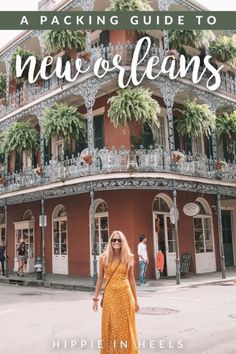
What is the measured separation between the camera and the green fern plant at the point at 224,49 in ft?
59.5

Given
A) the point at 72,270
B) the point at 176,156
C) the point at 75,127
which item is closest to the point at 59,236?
the point at 72,270

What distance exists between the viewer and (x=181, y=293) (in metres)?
12.1

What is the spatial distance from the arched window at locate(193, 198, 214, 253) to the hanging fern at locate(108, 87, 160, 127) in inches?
232

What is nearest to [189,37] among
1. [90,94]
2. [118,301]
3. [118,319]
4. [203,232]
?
[90,94]

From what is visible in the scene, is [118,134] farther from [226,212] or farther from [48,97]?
[226,212]

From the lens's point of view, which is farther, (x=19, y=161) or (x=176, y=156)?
(x=19, y=161)

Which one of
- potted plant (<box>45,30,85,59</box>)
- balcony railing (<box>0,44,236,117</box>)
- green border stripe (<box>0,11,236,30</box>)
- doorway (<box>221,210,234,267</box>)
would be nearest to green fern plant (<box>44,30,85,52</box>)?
potted plant (<box>45,30,85,59</box>)

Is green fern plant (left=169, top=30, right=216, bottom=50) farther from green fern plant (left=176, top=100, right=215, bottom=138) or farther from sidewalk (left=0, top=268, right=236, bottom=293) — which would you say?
sidewalk (left=0, top=268, right=236, bottom=293)

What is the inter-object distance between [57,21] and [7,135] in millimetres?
11897

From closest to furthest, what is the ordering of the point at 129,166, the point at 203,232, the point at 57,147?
the point at 129,166 → the point at 203,232 → the point at 57,147

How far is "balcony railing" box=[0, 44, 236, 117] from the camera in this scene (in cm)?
1584

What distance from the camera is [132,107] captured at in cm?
1409

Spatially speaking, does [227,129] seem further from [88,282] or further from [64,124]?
[88,282]

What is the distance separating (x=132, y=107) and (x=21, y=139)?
5.90 metres
